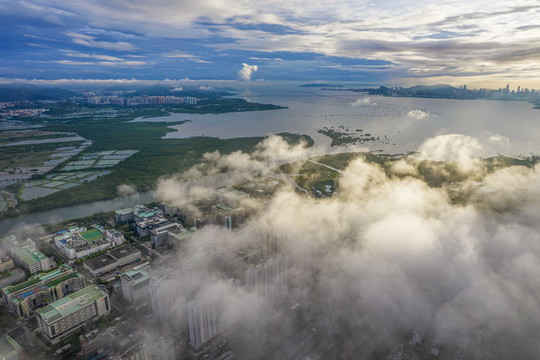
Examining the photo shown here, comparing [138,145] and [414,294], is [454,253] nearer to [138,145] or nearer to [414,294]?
[414,294]

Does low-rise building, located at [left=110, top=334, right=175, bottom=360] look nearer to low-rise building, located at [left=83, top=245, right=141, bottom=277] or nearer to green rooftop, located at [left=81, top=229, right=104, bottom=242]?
low-rise building, located at [left=83, top=245, right=141, bottom=277]

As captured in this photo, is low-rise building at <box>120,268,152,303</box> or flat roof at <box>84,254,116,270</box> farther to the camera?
flat roof at <box>84,254,116,270</box>

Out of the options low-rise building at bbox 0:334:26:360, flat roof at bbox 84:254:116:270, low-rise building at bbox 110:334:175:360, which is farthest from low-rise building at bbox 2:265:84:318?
low-rise building at bbox 110:334:175:360

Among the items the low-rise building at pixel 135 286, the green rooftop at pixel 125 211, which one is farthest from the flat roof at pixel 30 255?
the low-rise building at pixel 135 286

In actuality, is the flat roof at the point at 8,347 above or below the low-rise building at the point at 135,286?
below

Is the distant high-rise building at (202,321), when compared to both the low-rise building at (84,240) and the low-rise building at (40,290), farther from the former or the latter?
the low-rise building at (84,240)
